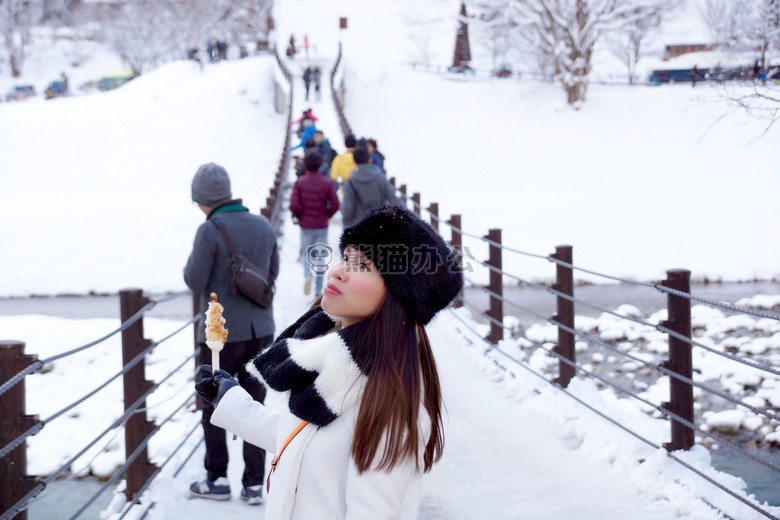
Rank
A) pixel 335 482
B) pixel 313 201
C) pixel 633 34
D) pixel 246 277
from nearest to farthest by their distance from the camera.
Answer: pixel 335 482 → pixel 246 277 → pixel 313 201 → pixel 633 34

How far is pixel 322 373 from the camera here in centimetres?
218

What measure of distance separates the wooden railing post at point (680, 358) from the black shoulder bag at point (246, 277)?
2.19 meters

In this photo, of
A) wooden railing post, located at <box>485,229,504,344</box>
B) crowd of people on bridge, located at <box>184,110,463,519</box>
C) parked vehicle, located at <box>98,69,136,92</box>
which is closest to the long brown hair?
crowd of people on bridge, located at <box>184,110,463,519</box>

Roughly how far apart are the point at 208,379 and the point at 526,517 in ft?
7.73

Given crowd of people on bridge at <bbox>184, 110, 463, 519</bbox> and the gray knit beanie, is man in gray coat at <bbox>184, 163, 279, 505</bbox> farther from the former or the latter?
crowd of people on bridge at <bbox>184, 110, 463, 519</bbox>

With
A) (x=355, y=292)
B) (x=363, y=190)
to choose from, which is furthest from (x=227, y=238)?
(x=363, y=190)

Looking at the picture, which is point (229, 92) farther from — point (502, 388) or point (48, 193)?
point (502, 388)

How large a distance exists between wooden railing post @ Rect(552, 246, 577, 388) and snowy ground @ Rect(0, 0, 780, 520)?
8.6 inches

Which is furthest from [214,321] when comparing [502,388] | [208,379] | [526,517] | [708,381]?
[708,381]

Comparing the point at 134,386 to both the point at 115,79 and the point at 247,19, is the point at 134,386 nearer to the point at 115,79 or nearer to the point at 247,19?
the point at 115,79

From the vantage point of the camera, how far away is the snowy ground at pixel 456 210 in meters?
4.96

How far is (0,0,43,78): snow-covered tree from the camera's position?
65062mm

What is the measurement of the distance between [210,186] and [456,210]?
1826 cm

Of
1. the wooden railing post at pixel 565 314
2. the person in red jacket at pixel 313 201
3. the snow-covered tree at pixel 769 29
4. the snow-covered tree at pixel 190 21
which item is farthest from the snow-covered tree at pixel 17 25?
the wooden railing post at pixel 565 314
